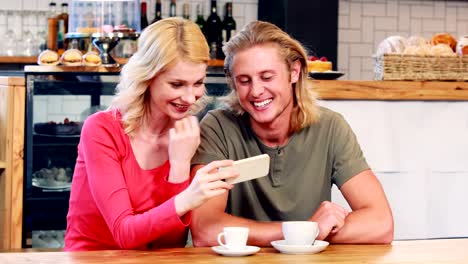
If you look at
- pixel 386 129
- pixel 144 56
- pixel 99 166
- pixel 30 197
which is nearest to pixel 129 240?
pixel 99 166

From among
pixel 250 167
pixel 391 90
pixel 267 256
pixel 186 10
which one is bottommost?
pixel 267 256

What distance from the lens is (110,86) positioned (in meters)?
3.71

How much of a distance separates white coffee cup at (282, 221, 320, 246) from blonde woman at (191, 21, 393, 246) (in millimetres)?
465

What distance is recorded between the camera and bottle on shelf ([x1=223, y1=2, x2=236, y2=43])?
20.2 feet

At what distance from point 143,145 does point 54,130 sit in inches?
47.3

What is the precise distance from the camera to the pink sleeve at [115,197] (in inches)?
90.1

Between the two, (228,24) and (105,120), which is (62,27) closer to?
(228,24)

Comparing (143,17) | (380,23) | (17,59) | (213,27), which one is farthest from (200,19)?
(380,23)

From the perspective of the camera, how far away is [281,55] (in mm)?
2855

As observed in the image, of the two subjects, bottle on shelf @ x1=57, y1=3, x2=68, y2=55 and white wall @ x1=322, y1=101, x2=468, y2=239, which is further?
bottle on shelf @ x1=57, y1=3, x2=68, y2=55

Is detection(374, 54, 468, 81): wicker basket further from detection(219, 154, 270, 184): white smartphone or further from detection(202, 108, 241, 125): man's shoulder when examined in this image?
detection(219, 154, 270, 184): white smartphone

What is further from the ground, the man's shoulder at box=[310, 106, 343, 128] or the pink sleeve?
the man's shoulder at box=[310, 106, 343, 128]

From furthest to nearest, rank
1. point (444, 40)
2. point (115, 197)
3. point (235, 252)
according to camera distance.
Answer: point (444, 40) → point (115, 197) → point (235, 252)

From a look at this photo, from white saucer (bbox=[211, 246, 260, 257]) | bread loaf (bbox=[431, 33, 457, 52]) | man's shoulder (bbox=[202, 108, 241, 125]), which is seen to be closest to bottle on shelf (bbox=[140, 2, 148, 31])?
bread loaf (bbox=[431, 33, 457, 52])
